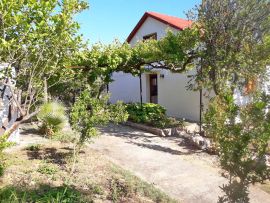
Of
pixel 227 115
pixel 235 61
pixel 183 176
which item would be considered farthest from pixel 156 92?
pixel 227 115

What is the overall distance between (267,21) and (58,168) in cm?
925

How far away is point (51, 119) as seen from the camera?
1173 cm

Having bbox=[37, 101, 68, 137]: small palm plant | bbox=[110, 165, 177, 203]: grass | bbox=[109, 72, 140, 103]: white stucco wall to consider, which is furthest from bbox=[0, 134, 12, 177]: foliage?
bbox=[109, 72, 140, 103]: white stucco wall

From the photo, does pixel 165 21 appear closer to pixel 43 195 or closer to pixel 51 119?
pixel 51 119

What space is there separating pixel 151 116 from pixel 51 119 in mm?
5769

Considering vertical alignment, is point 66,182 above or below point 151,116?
below

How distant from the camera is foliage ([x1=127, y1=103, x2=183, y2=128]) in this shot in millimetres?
15156

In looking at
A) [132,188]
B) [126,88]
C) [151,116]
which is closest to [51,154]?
[132,188]

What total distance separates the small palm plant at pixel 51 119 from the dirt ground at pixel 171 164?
1.62 meters

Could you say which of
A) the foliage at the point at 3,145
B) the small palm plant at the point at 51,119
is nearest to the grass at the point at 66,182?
the foliage at the point at 3,145

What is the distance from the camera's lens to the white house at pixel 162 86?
17.9m

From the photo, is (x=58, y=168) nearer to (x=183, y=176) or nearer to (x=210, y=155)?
(x=183, y=176)

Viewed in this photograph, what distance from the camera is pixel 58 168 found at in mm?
8203

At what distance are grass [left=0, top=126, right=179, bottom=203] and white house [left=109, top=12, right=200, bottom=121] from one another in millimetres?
9692
